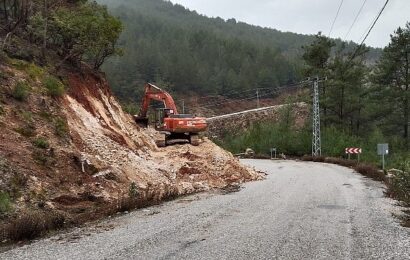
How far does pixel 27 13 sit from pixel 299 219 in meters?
13.3

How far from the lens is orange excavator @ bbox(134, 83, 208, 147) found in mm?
22547

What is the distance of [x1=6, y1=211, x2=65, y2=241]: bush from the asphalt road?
14.7 inches

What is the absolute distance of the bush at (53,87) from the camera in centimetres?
1662

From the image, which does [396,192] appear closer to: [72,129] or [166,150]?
[166,150]

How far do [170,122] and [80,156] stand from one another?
828 centimetres

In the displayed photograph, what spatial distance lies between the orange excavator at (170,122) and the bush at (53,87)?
6636 mm

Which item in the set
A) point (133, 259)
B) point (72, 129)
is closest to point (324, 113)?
point (72, 129)

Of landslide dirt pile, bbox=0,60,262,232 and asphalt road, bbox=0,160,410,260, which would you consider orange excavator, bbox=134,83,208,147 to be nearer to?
landslide dirt pile, bbox=0,60,262,232

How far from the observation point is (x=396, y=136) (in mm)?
56281

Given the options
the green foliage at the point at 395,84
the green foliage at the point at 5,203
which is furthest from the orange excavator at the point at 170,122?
the green foliage at the point at 395,84

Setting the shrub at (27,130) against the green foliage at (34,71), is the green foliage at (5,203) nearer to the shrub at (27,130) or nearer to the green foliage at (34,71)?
the shrub at (27,130)

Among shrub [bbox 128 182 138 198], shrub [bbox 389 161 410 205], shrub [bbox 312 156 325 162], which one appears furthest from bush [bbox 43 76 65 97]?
shrub [bbox 312 156 325 162]

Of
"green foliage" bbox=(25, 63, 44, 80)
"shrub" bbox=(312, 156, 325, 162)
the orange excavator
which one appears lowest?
"shrub" bbox=(312, 156, 325, 162)

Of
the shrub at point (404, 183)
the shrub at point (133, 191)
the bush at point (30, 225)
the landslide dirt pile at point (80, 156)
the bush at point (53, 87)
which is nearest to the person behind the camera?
the bush at point (30, 225)
